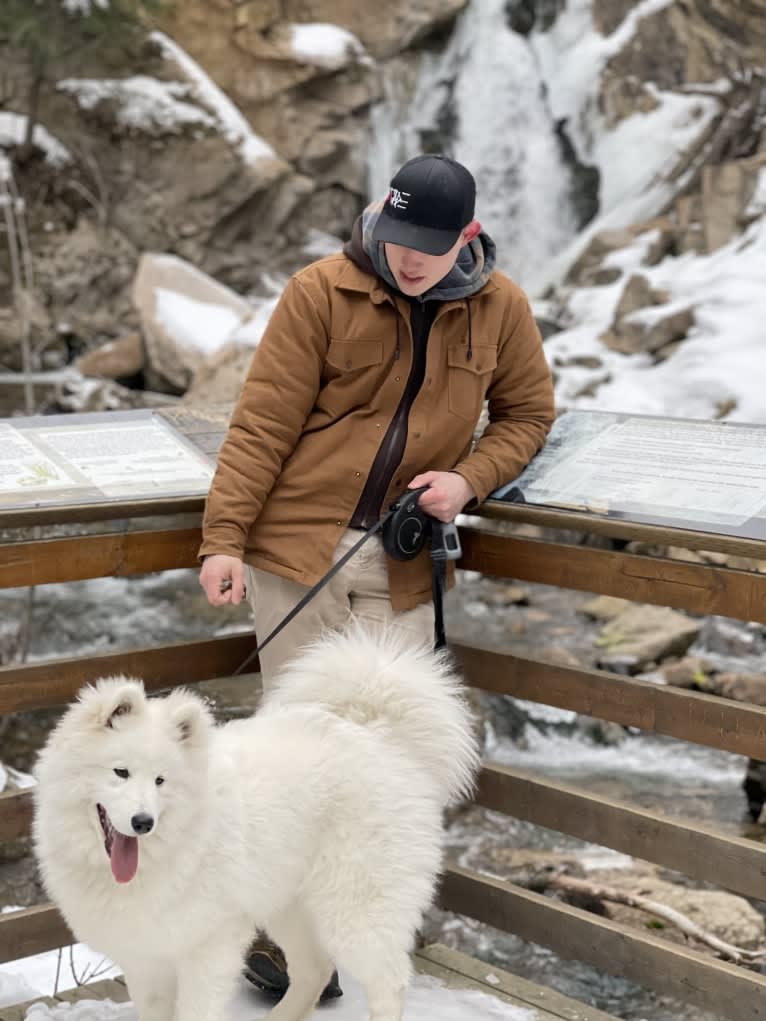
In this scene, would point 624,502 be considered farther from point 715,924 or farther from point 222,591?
point 715,924

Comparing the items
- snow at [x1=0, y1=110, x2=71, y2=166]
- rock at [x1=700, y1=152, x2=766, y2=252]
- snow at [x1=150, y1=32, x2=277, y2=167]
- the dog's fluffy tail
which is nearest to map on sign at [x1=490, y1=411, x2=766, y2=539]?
the dog's fluffy tail

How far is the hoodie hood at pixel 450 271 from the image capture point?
2.80 m

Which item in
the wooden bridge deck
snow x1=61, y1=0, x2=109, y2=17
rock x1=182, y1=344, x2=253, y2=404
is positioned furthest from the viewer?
snow x1=61, y1=0, x2=109, y2=17

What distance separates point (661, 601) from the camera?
304 cm

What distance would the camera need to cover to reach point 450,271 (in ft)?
9.39

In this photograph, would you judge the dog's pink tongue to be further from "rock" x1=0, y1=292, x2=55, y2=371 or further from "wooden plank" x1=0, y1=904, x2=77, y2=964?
"rock" x1=0, y1=292, x2=55, y2=371

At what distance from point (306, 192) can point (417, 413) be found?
14534 mm

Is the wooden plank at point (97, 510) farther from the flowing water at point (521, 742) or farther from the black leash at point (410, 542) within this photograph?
the flowing water at point (521, 742)

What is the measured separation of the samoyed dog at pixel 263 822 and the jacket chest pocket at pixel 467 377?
606 mm

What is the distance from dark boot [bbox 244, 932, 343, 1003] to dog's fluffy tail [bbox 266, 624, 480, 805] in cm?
81

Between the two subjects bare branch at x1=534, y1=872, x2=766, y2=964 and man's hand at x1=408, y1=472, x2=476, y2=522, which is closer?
man's hand at x1=408, y1=472, x2=476, y2=522

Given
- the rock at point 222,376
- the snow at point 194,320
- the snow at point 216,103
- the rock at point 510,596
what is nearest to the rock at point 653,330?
the rock at point 510,596

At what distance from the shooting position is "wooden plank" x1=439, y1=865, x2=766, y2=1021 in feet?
9.47

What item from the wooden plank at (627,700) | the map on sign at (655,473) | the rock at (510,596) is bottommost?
the rock at (510,596)
